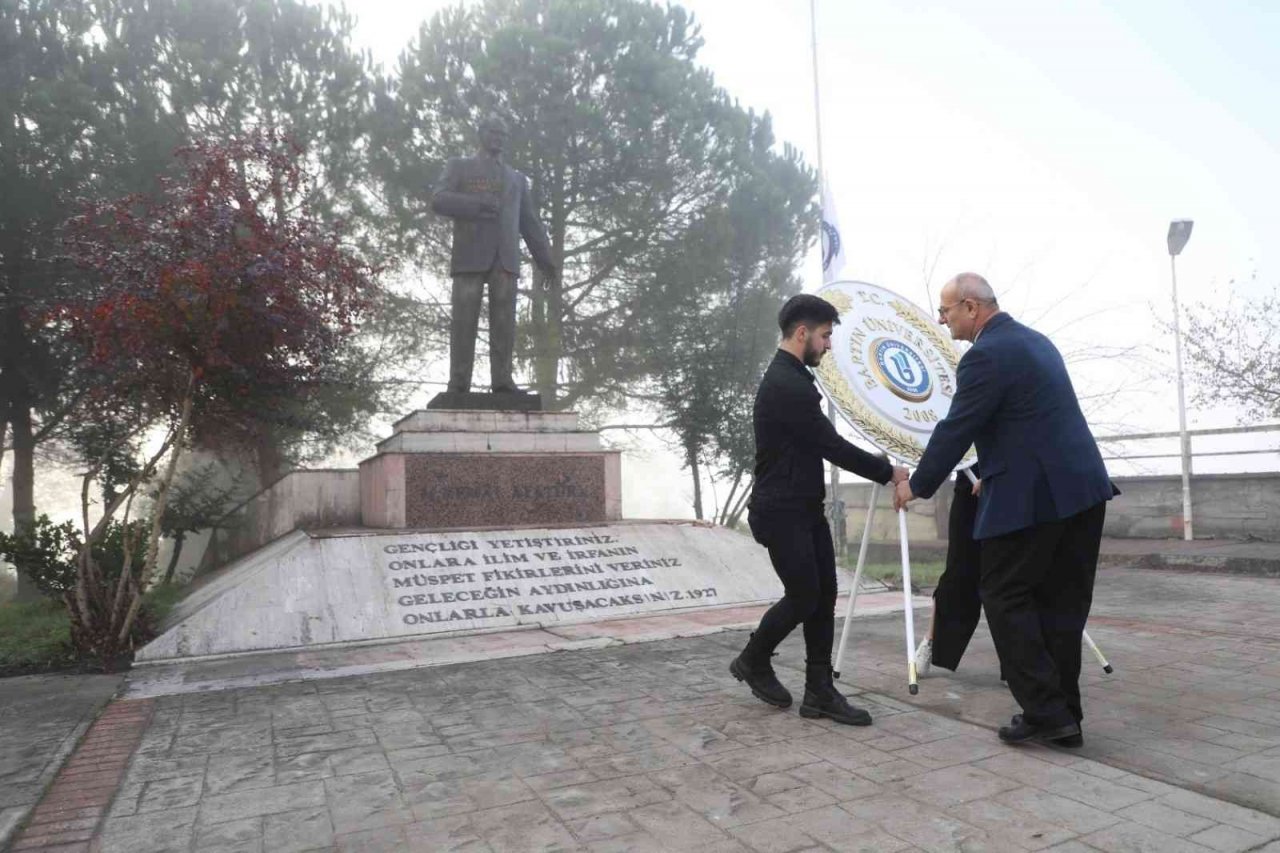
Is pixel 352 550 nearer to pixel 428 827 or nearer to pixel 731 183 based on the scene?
pixel 428 827

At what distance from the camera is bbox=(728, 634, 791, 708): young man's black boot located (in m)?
3.55

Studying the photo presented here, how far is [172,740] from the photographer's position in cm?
341

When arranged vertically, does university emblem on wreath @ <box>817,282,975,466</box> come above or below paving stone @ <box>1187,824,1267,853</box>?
above

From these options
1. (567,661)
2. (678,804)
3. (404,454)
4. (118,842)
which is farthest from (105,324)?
(678,804)

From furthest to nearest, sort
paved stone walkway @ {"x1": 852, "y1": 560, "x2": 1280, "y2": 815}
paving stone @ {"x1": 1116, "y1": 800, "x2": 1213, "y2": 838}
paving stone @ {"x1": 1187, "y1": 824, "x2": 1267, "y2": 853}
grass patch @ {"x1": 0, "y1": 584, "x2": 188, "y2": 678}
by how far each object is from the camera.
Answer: grass patch @ {"x1": 0, "y1": 584, "x2": 188, "y2": 678}
paved stone walkway @ {"x1": 852, "y1": 560, "x2": 1280, "y2": 815}
paving stone @ {"x1": 1116, "y1": 800, "x2": 1213, "y2": 838}
paving stone @ {"x1": 1187, "y1": 824, "x2": 1267, "y2": 853}

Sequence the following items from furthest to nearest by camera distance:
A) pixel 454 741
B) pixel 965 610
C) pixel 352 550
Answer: pixel 352 550
pixel 965 610
pixel 454 741

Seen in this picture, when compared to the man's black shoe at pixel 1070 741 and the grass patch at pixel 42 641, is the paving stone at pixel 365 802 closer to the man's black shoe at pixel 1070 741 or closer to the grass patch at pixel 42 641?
the man's black shoe at pixel 1070 741

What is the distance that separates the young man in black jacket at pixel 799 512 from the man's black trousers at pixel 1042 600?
1.98 ft

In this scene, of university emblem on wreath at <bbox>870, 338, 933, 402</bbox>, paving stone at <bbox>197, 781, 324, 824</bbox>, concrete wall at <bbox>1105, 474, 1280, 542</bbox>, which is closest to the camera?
paving stone at <bbox>197, 781, 324, 824</bbox>

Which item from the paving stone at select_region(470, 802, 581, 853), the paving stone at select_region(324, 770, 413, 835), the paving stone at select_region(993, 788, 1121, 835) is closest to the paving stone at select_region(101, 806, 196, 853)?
the paving stone at select_region(324, 770, 413, 835)

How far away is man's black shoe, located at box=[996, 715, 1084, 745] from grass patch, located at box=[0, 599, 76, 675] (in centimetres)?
534

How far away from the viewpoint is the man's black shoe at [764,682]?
3549 mm

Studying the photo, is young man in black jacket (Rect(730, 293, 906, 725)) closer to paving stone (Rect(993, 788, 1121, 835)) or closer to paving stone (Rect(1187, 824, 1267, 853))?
paving stone (Rect(993, 788, 1121, 835))

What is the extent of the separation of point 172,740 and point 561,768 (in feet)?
5.63
